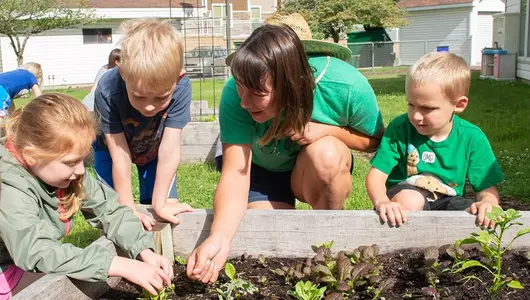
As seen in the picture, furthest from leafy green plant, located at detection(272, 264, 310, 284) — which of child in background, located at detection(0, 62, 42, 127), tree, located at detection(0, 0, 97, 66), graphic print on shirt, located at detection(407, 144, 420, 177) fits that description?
tree, located at detection(0, 0, 97, 66)

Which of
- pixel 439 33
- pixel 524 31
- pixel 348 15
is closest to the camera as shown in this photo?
pixel 524 31

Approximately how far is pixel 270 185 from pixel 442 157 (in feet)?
3.07

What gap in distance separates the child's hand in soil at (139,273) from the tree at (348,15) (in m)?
28.2

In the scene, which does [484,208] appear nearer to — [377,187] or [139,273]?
[377,187]

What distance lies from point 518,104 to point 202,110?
499 cm

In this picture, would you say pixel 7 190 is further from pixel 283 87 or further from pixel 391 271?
pixel 391 271

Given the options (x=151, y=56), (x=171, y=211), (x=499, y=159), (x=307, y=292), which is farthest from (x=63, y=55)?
(x=307, y=292)

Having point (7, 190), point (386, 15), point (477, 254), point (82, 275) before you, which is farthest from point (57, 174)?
point (386, 15)

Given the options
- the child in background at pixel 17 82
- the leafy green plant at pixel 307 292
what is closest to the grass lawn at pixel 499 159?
the leafy green plant at pixel 307 292

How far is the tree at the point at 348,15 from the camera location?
29.5 metres

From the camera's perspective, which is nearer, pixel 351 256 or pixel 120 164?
pixel 351 256

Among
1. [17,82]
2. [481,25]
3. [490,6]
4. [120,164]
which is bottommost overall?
[120,164]

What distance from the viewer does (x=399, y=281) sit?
Result: 220cm

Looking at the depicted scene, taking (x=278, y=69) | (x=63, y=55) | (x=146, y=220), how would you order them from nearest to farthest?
1. (x=278, y=69)
2. (x=146, y=220)
3. (x=63, y=55)
